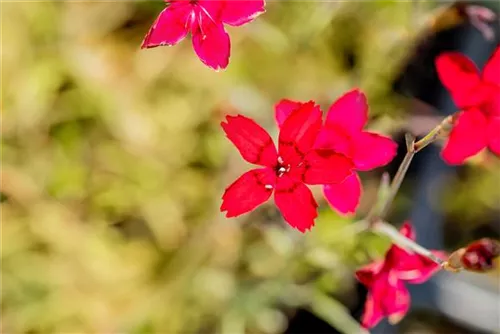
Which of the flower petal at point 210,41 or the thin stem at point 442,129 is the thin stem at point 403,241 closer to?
the thin stem at point 442,129

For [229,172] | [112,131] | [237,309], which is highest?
[112,131]

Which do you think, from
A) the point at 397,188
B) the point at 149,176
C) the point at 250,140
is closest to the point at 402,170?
the point at 397,188

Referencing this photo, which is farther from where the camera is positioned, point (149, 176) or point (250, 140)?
point (149, 176)

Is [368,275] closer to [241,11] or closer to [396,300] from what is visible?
[396,300]

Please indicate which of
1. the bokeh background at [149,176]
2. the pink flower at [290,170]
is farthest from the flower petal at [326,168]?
the bokeh background at [149,176]

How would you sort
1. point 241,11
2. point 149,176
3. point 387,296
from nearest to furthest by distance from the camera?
point 241,11, point 387,296, point 149,176

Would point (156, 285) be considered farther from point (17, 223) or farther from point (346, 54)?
point (346, 54)

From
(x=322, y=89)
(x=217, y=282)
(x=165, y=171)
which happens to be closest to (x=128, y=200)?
(x=165, y=171)
